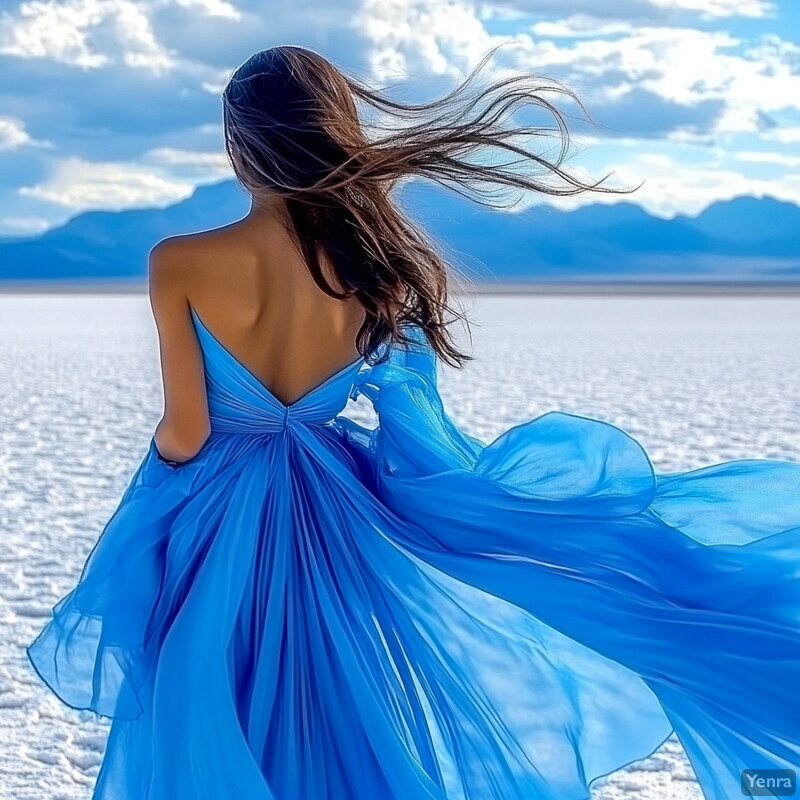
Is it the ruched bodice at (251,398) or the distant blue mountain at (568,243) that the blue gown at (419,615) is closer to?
the ruched bodice at (251,398)

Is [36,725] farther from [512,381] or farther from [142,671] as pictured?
[512,381]

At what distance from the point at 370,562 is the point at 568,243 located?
99909 mm

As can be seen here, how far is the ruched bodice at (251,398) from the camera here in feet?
6.81

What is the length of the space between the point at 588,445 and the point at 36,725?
1662 millimetres

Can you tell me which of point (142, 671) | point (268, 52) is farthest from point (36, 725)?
point (268, 52)

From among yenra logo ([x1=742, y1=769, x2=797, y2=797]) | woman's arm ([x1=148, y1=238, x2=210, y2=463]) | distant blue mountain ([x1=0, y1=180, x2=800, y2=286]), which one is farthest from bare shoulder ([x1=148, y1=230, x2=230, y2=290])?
distant blue mountain ([x1=0, y1=180, x2=800, y2=286])

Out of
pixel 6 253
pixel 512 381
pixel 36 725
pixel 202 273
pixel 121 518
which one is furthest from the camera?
pixel 6 253

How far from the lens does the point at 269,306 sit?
2.06 metres

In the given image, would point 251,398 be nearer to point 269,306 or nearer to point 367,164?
point 269,306

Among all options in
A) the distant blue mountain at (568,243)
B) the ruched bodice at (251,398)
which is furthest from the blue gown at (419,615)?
the distant blue mountain at (568,243)

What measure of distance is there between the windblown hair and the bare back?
3 centimetres

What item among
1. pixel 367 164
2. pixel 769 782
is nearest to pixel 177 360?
pixel 367 164

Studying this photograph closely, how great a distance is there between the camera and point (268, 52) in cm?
207

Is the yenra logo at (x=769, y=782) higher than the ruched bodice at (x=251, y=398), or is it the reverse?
the ruched bodice at (x=251, y=398)
